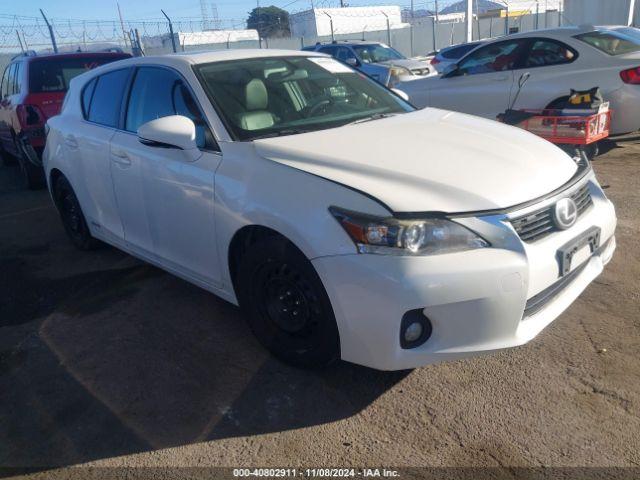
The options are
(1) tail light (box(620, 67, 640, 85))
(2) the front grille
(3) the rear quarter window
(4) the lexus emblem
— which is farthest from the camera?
(3) the rear quarter window

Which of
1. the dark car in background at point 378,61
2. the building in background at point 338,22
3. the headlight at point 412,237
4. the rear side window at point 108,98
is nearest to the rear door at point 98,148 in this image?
the rear side window at point 108,98

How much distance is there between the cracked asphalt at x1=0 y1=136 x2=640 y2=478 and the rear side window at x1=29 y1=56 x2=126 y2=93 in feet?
15.2

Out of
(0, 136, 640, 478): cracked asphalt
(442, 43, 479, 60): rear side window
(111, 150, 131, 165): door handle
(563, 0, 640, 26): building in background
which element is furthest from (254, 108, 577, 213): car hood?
(563, 0, 640, 26): building in background

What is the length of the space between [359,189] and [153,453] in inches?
59.3

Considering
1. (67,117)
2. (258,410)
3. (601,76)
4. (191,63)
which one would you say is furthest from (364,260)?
(601,76)

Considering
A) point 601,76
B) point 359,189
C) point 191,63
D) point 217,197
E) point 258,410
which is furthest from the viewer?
point 601,76

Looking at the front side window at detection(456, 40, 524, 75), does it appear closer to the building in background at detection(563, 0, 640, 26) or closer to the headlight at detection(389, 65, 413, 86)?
the headlight at detection(389, 65, 413, 86)

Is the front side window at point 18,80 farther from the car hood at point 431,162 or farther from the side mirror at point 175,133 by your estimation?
the car hood at point 431,162

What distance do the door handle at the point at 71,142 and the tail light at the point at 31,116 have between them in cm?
309

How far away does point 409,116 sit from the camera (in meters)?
3.72

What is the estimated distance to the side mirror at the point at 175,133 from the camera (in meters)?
3.12

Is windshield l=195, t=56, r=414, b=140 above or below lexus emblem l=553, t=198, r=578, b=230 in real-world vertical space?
above

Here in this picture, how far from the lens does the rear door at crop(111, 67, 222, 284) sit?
10.6 ft

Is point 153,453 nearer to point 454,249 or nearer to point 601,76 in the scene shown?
point 454,249
